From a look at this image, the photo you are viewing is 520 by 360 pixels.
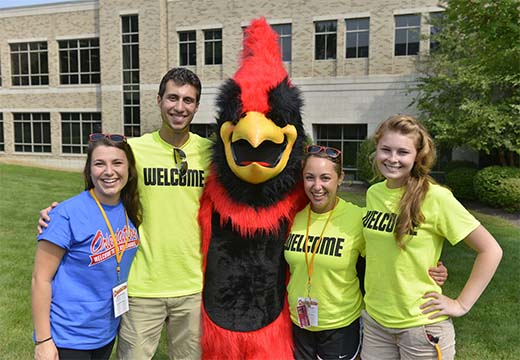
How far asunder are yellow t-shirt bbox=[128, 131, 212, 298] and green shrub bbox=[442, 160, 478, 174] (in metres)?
14.3

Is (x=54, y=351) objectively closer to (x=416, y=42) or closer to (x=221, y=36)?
(x=416, y=42)

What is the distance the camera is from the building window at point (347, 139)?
58.2 feet

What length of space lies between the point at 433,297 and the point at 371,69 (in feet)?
52.4

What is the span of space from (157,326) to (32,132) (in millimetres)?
23904

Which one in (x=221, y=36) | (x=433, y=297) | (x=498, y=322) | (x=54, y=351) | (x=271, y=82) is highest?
(x=221, y=36)

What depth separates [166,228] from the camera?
2639mm

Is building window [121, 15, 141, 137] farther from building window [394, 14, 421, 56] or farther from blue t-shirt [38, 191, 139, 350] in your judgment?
blue t-shirt [38, 191, 139, 350]

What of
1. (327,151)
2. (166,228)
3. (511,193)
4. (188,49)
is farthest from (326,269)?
(188,49)

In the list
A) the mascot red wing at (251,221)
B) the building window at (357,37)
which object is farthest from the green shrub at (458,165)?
the mascot red wing at (251,221)

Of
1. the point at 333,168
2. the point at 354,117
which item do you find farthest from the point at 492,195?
the point at 333,168

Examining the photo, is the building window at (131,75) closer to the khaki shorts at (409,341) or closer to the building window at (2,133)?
the building window at (2,133)

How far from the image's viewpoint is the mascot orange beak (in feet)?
8.01

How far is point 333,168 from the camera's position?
8.41 feet

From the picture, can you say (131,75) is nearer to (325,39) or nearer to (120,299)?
(325,39)
